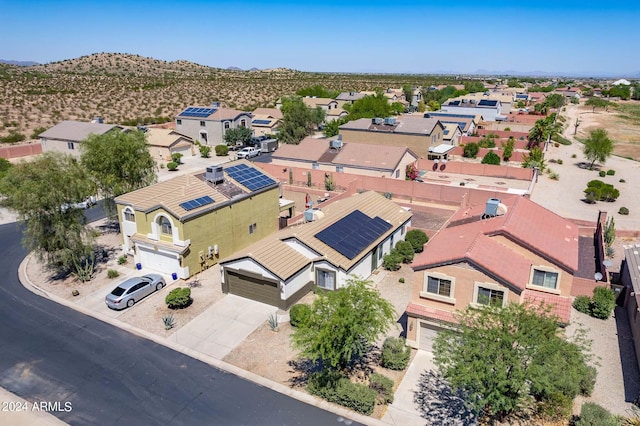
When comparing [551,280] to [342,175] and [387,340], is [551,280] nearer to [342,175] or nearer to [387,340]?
[387,340]

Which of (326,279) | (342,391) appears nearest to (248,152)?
(326,279)

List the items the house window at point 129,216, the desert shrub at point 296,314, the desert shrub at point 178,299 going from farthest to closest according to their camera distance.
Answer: the house window at point 129,216 → the desert shrub at point 178,299 → the desert shrub at point 296,314

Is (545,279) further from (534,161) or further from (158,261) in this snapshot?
(534,161)

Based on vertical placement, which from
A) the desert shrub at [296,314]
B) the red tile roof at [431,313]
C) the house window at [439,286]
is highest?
the house window at [439,286]

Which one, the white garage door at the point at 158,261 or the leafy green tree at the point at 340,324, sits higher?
the leafy green tree at the point at 340,324

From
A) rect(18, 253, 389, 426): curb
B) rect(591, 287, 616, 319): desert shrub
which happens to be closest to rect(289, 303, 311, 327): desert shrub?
rect(18, 253, 389, 426): curb

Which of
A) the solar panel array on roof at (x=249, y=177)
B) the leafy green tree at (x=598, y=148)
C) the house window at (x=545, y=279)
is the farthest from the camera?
the leafy green tree at (x=598, y=148)

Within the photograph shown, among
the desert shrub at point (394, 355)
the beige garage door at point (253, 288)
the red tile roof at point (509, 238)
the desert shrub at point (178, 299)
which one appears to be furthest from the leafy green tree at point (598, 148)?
the desert shrub at point (178, 299)

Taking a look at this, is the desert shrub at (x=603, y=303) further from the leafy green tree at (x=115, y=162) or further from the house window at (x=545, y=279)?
the leafy green tree at (x=115, y=162)

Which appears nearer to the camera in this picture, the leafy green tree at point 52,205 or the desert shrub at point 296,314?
the desert shrub at point 296,314
